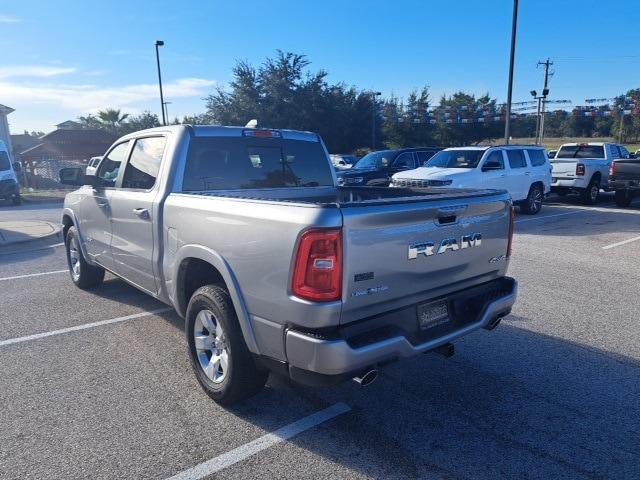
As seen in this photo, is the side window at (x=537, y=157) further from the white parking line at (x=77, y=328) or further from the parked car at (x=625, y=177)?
the white parking line at (x=77, y=328)

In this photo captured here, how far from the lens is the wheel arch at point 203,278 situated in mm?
3027

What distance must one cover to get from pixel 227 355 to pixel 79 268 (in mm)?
3884

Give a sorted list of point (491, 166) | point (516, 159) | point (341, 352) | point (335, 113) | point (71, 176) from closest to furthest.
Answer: point (341, 352) → point (71, 176) → point (491, 166) → point (516, 159) → point (335, 113)

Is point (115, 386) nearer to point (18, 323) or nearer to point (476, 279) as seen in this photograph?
point (18, 323)

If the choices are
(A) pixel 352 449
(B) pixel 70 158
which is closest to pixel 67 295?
(A) pixel 352 449

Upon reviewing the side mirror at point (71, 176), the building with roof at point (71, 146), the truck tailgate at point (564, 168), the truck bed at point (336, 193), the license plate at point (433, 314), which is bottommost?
the license plate at point (433, 314)

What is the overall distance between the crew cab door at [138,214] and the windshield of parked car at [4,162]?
57.5 feet

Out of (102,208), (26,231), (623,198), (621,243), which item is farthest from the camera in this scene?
(623,198)

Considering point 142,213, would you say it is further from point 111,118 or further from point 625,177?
point 111,118

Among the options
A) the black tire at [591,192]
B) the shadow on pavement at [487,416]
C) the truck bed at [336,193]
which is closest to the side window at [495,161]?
the black tire at [591,192]

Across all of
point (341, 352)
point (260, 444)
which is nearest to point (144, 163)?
point (260, 444)

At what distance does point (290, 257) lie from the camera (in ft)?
8.75

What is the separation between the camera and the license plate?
312cm

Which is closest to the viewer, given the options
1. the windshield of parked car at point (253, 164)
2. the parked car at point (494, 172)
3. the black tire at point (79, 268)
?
the windshield of parked car at point (253, 164)
